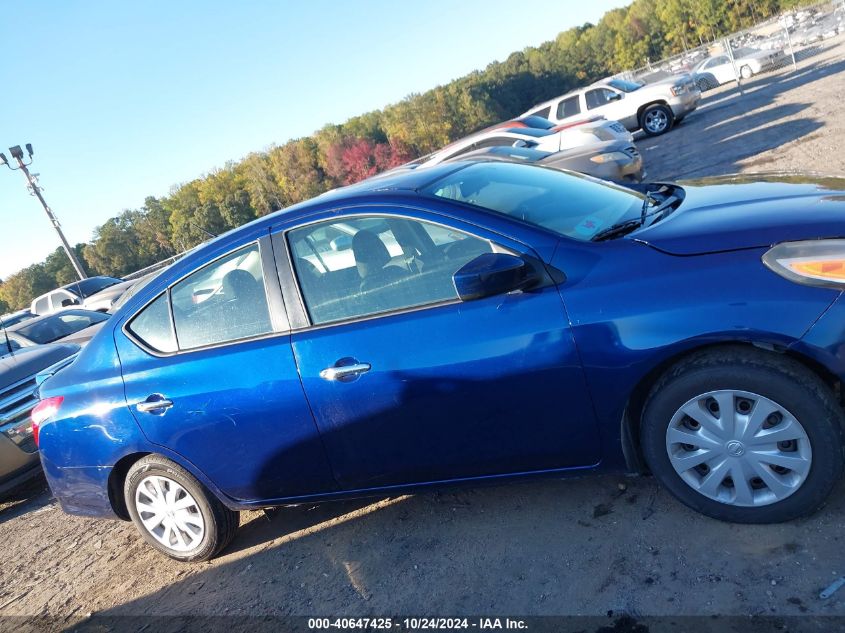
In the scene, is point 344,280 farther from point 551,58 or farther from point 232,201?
point 551,58

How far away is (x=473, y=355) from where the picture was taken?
2.85 metres

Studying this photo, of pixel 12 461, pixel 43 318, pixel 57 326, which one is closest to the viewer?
pixel 12 461

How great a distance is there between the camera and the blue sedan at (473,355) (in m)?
2.54

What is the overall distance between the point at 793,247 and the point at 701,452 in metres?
0.87

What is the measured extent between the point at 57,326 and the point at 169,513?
9425 millimetres

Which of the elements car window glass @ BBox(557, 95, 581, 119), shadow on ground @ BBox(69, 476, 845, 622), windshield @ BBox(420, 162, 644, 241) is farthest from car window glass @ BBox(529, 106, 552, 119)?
shadow on ground @ BBox(69, 476, 845, 622)

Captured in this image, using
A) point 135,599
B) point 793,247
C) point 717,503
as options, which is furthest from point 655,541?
point 135,599

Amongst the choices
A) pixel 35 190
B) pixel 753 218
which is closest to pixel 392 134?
pixel 35 190

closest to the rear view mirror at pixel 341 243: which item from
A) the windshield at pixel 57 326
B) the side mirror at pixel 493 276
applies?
the side mirror at pixel 493 276

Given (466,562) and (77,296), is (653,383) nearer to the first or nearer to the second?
(466,562)

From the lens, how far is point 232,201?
79.8 m

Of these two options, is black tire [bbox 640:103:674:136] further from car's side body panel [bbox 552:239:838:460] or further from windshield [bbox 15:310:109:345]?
car's side body panel [bbox 552:239:838:460]

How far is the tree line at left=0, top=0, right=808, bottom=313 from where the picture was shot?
66812mm

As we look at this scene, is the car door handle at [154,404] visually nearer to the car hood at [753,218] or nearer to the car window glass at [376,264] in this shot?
the car window glass at [376,264]
